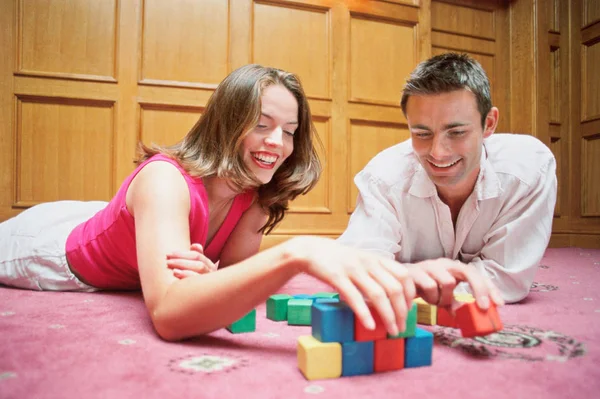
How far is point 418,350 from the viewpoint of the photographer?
810 mm

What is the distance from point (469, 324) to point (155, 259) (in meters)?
0.62

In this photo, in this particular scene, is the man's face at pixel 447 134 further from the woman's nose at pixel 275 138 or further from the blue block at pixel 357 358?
the blue block at pixel 357 358

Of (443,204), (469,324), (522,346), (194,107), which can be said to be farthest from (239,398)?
(194,107)

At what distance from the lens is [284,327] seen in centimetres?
113

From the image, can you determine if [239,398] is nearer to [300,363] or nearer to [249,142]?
[300,363]

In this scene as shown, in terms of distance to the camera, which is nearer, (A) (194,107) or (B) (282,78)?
(B) (282,78)

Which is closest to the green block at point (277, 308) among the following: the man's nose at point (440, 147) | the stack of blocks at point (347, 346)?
the stack of blocks at point (347, 346)

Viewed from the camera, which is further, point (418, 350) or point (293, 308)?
point (293, 308)

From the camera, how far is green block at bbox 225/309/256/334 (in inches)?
40.5

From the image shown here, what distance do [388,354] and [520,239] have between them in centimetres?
92

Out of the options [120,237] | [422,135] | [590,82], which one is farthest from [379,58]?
[120,237]

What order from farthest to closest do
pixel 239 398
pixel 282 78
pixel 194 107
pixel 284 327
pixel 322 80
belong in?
pixel 322 80
pixel 194 107
pixel 282 78
pixel 284 327
pixel 239 398

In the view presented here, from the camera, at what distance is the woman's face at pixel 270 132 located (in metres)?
1.37

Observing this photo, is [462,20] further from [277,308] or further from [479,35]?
[277,308]
